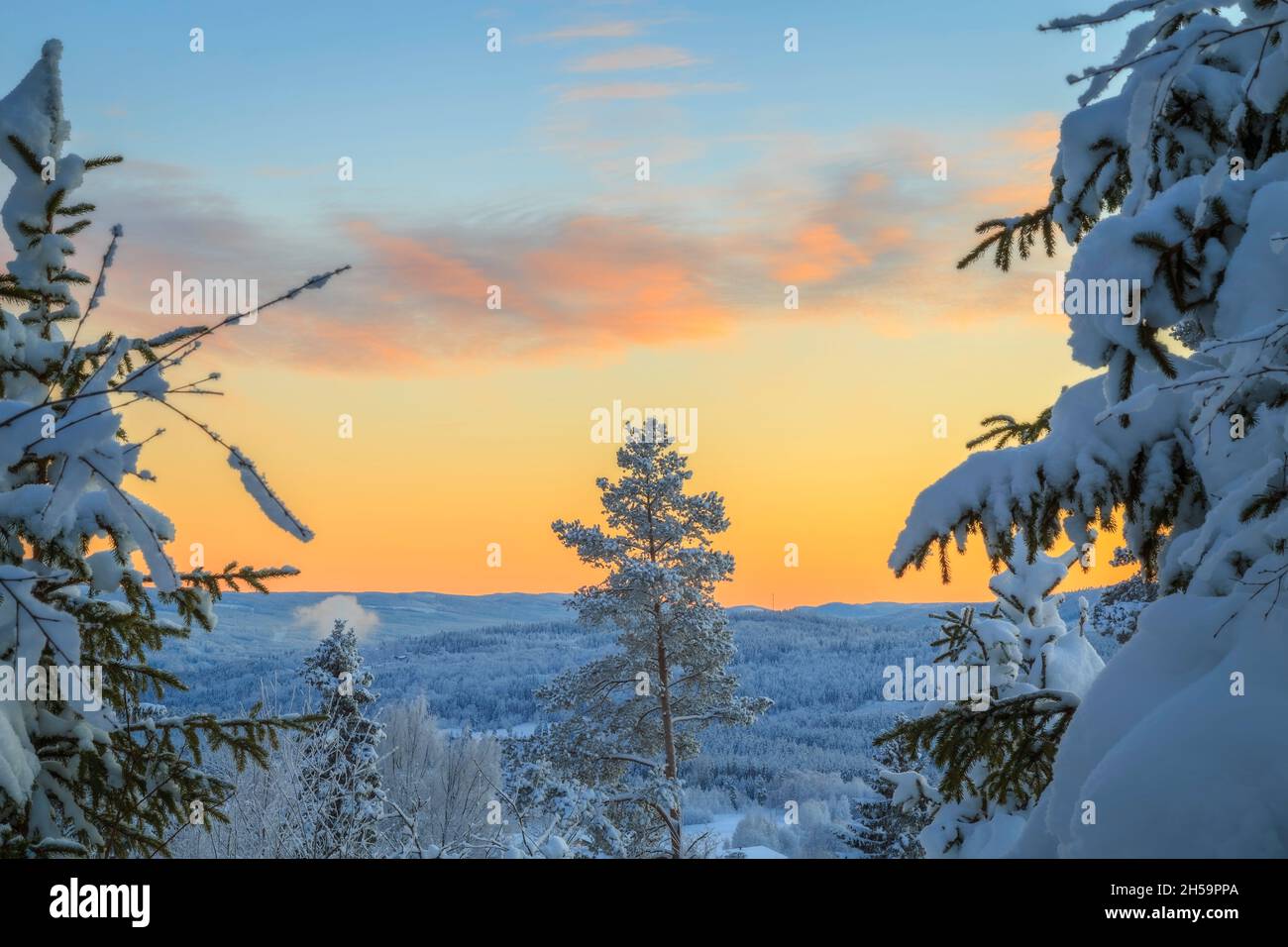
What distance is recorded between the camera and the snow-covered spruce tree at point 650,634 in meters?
24.5

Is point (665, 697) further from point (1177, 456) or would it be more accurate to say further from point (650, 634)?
point (1177, 456)

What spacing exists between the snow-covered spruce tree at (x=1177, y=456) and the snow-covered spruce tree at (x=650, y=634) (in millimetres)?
19898

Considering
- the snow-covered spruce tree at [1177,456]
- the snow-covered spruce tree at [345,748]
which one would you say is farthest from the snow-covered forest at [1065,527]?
the snow-covered spruce tree at [345,748]

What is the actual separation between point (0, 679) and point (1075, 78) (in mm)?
4060

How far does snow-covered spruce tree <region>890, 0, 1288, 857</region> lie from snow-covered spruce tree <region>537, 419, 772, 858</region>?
19.9m

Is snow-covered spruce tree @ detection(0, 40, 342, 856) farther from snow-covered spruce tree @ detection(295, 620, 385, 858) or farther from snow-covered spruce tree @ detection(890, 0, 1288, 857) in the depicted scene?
snow-covered spruce tree @ detection(295, 620, 385, 858)

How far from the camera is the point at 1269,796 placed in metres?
2.51

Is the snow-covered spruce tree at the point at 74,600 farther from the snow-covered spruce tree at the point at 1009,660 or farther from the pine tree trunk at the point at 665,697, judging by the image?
the pine tree trunk at the point at 665,697

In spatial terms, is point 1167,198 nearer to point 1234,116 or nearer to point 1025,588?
point 1234,116

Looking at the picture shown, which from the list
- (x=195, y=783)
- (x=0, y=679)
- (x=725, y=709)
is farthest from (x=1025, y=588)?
(x=725, y=709)

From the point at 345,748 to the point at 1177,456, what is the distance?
29628 mm

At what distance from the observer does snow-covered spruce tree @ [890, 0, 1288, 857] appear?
2.60 metres

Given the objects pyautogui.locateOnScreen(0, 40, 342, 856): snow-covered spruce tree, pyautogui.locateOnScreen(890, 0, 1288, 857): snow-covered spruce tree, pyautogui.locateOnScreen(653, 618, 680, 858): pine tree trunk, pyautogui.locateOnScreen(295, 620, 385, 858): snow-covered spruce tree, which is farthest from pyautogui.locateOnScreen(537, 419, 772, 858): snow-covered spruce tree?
pyautogui.locateOnScreen(890, 0, 1288, 857): snow-covered spruce tree
